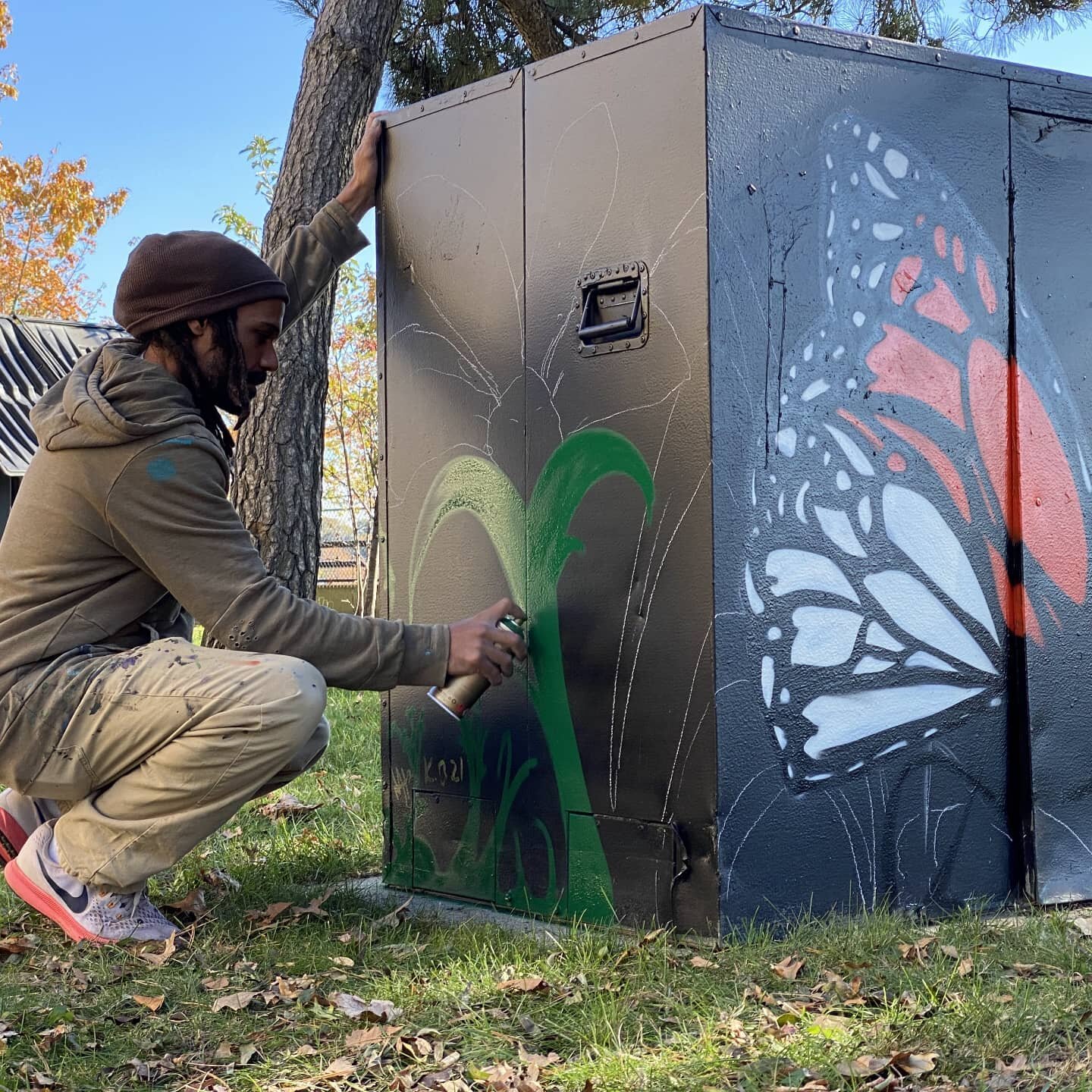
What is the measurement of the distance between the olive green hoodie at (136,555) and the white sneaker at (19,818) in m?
0.44

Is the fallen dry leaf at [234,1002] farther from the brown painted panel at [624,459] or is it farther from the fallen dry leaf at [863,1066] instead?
the fallen dry leaf at [863,1066]

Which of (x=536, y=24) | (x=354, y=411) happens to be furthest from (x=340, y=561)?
(x=536, y=24)

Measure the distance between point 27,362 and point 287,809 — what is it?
11.5 m

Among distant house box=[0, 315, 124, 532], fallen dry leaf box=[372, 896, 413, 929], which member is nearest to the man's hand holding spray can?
fallen dry leaf box=[372, 896, 413, 929]

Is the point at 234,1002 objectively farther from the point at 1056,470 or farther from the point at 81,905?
the point at 1056,470

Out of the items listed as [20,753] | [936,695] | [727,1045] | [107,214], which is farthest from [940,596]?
[107,214]

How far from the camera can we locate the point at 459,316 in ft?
13.7

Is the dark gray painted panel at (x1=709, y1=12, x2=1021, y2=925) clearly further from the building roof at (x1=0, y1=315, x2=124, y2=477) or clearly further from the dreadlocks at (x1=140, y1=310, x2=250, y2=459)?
the building roof at (x1=0, y1=315, x2=124, y2=477)

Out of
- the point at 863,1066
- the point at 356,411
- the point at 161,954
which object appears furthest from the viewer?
the point at 356,411

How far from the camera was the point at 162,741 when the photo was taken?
11.7 ft

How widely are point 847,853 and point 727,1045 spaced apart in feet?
3.52

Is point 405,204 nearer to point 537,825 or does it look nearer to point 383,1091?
point 537,825

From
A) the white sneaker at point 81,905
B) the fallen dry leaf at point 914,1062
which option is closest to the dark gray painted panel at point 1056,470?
the fallen dry leaf at point 914,1062

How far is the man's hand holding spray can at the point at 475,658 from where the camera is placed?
3646 millimetres
